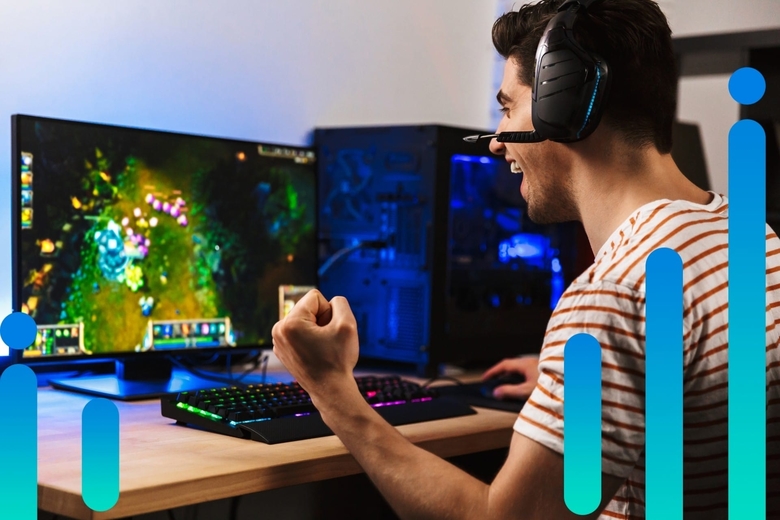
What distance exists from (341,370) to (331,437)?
0.14 m

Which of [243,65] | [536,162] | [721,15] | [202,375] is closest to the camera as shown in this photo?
[536,162]

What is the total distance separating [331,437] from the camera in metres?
1.15

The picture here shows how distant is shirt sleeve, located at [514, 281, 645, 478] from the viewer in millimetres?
852

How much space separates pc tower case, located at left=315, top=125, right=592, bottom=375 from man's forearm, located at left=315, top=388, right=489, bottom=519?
74cm

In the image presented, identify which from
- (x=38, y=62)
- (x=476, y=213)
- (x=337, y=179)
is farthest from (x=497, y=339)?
(x=38, y=62)

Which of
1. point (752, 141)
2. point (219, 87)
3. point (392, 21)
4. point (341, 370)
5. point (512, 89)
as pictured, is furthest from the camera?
point (392, 21)

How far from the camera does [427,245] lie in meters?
1.76

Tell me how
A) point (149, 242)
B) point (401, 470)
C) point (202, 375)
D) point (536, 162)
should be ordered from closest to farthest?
point (401, 470)
point (536, 162)
point (149, 242)
point (202, 375)

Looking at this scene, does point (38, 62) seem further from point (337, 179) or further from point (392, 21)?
point (392, 21)
